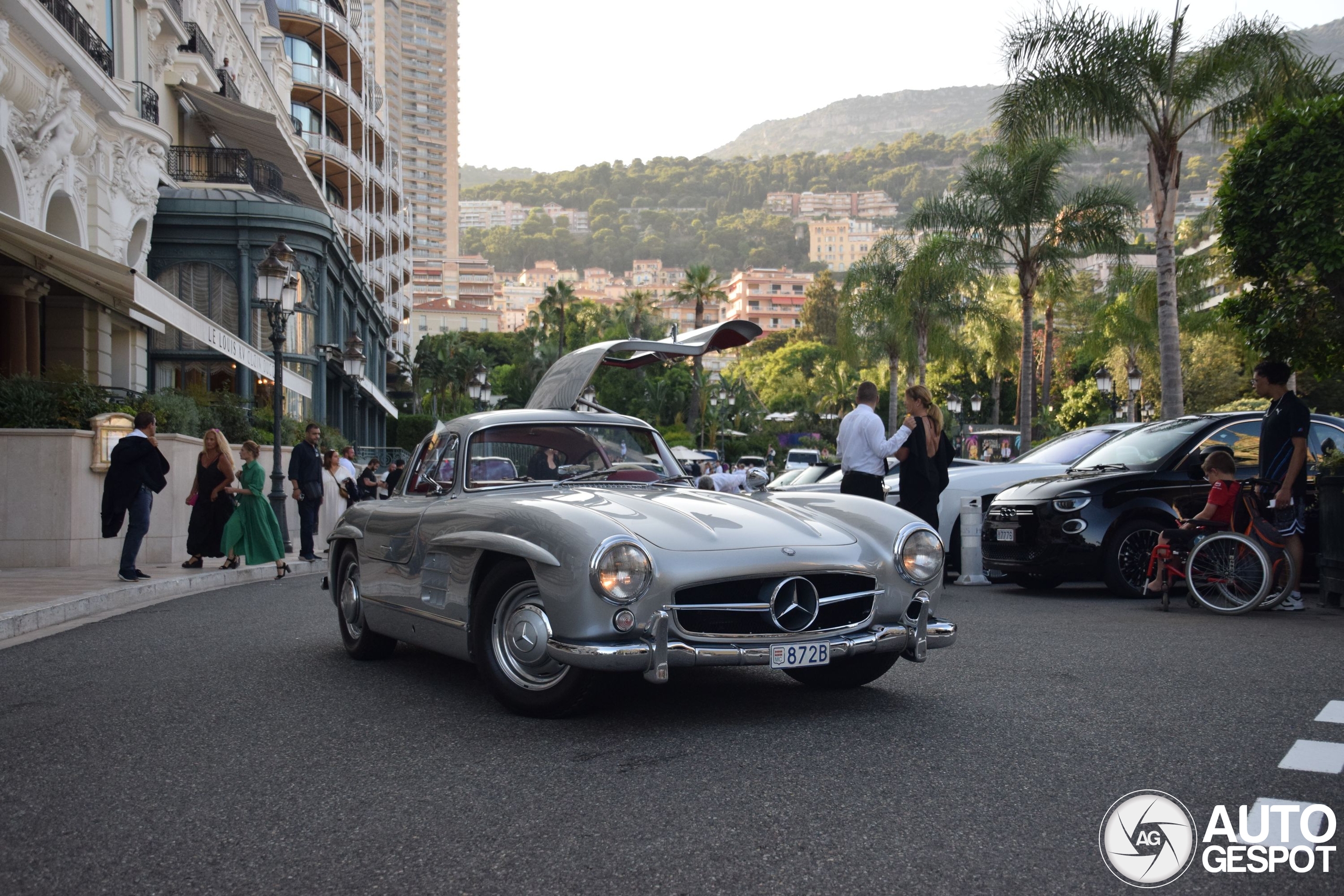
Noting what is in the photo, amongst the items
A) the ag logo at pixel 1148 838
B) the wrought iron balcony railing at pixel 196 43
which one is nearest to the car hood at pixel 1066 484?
the ag logo at pixel 1148 838

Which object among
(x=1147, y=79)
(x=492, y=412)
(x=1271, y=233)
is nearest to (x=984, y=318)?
(x=1147, y=79)

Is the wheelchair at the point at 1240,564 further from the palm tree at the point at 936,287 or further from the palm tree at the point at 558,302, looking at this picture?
the palm tree at the point at 558,302

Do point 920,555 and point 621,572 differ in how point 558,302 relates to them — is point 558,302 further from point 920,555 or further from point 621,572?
point 621,572

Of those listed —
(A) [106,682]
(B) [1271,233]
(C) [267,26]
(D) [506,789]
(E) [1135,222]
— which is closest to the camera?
(D) [506,789]

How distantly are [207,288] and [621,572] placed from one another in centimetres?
2580

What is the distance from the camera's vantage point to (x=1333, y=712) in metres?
4.99

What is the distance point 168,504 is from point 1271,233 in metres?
13.9

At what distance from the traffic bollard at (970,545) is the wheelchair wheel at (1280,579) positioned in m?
3.55

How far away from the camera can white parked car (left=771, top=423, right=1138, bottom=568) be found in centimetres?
1258

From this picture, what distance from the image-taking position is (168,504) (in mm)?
16234

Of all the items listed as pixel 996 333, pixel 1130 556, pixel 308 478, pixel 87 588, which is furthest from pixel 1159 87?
pixel 996 333

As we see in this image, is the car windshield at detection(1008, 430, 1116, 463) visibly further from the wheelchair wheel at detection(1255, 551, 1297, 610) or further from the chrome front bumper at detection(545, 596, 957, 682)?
the chrome front bumper at detection(545, 596, 957, 682)

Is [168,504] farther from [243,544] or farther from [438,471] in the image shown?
[438,471]

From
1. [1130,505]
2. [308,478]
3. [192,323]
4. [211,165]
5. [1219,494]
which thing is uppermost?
[211,165]
